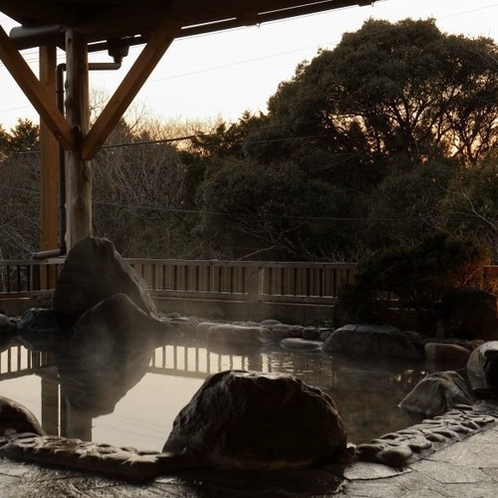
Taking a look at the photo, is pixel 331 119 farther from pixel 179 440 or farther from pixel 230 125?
pixel 179 440

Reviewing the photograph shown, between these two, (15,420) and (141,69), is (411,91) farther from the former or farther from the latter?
(15,420)

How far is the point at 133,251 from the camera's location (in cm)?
1905

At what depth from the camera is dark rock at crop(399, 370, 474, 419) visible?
496 centimetres

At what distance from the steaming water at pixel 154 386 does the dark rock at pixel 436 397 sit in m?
0.15

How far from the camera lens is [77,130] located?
9.27 m

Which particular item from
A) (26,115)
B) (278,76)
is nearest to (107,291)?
(278,76)

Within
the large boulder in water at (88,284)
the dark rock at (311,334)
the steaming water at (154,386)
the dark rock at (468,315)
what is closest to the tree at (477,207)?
the dark rock at (468,315)

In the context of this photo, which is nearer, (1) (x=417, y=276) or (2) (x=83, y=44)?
(1) (x=417, y=276)

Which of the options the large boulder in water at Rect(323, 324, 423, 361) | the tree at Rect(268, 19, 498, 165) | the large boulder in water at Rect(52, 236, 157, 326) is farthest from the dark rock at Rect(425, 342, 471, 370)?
the tree at Rect(268, 19, 498, 165)

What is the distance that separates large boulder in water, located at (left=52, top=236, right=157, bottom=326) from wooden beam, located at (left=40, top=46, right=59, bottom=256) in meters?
1.29

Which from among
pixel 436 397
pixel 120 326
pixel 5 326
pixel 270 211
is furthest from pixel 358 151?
pixel 436 397

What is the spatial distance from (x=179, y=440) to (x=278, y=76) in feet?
47.0

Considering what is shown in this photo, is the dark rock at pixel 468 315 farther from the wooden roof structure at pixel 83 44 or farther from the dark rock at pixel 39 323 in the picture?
the dark rock at pixel 39 323

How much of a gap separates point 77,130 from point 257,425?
661 cm
